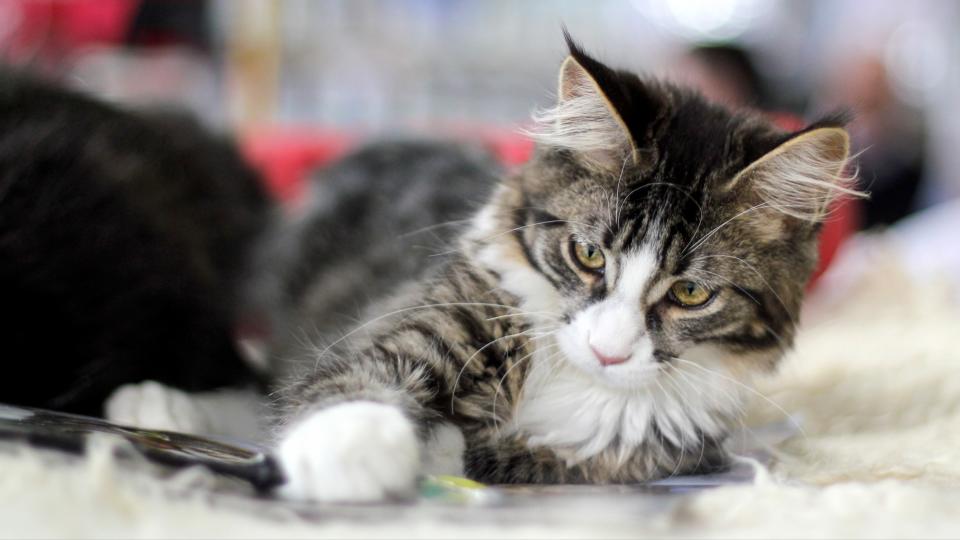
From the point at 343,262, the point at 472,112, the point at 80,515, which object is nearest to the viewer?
the point at 80,515

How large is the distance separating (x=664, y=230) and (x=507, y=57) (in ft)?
A: 13.7

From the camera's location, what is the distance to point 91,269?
4.62 feet

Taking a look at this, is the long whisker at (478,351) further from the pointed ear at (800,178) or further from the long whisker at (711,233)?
the pointed ear at (800,178)

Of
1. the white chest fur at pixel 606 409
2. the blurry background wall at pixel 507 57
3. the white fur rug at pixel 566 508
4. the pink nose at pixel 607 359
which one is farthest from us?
the blurry background wall at pixel 507 57

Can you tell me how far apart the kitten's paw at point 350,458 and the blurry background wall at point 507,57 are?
10.9 ft

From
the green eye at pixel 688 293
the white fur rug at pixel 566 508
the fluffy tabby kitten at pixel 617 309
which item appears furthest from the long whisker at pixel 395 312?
the white fur rug at pixel 566 508

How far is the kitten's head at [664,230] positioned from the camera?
1.21m

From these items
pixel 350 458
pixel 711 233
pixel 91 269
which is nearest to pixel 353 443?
pixel 350 458

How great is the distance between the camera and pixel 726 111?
1.48m

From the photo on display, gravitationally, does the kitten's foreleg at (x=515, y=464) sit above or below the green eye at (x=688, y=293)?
below

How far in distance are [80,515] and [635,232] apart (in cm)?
82

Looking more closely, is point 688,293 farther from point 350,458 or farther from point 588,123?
point 350,458

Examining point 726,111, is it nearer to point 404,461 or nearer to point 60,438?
point 404,461

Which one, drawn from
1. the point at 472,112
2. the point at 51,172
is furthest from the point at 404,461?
the point at 472,112
